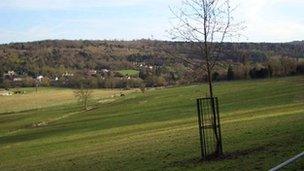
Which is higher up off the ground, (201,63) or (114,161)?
(201,63)

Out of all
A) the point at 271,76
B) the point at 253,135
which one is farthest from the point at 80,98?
the point at 253,135

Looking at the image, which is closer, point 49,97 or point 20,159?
point 20,159

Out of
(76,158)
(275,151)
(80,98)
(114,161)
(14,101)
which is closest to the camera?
(275,151)

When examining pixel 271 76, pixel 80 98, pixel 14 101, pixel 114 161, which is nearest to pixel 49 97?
pixel 14 101

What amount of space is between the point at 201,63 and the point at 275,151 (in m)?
5.62

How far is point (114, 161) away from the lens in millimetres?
27359

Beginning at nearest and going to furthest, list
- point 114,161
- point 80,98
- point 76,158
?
point 114,161, point 76,158, point 80,98

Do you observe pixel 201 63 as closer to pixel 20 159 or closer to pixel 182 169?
pixel 182 169

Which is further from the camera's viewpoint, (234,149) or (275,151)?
(234,149)

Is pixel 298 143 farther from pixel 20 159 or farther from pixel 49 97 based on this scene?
pixel 49 97

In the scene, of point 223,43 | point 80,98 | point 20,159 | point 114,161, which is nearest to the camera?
point 223,43

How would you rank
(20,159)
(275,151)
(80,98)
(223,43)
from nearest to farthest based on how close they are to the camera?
(275,151), (223,43), (20,159), (80,98)

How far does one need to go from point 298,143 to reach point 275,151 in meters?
1.56

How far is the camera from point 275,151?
1933 cm
